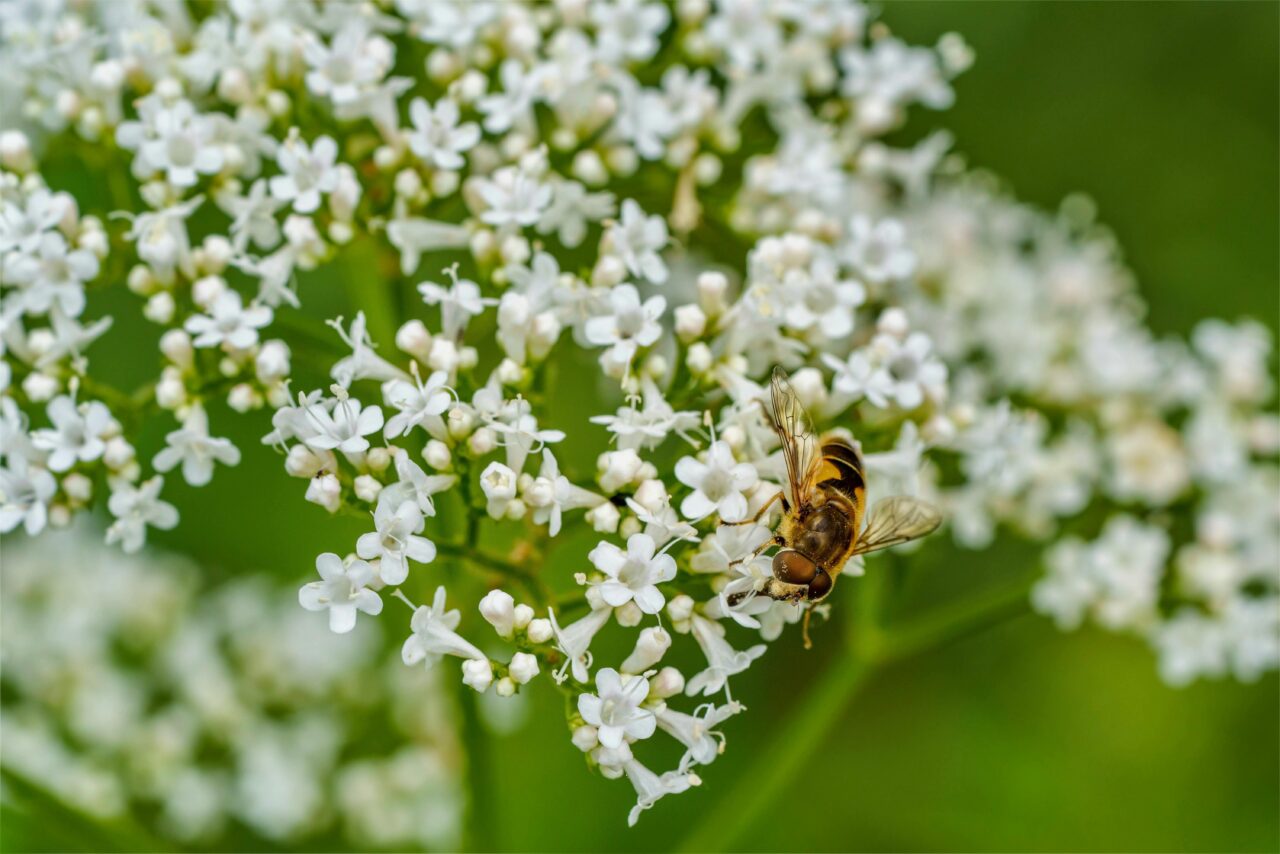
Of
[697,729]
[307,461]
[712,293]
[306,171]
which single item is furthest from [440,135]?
[697,729]

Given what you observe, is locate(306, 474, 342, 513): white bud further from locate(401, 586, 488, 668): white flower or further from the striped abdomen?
the striped abdomen

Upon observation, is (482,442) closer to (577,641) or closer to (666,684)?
(577,641)

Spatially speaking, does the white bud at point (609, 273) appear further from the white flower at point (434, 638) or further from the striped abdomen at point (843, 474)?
the white flower at point (434, 638)

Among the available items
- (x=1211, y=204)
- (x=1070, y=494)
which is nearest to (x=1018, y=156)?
(x=1211, y=204)

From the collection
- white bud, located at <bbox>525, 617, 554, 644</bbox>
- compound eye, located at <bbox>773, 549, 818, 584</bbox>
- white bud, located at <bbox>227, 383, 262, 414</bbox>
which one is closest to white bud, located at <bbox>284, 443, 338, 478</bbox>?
white bud, located at <bbox>227, 383, 262, 414</bbox>

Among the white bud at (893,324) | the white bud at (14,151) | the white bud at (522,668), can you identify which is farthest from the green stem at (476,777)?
the white bud at (14,151)

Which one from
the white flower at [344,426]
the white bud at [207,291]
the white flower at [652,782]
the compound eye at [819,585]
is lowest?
the white flower at [344,426]
